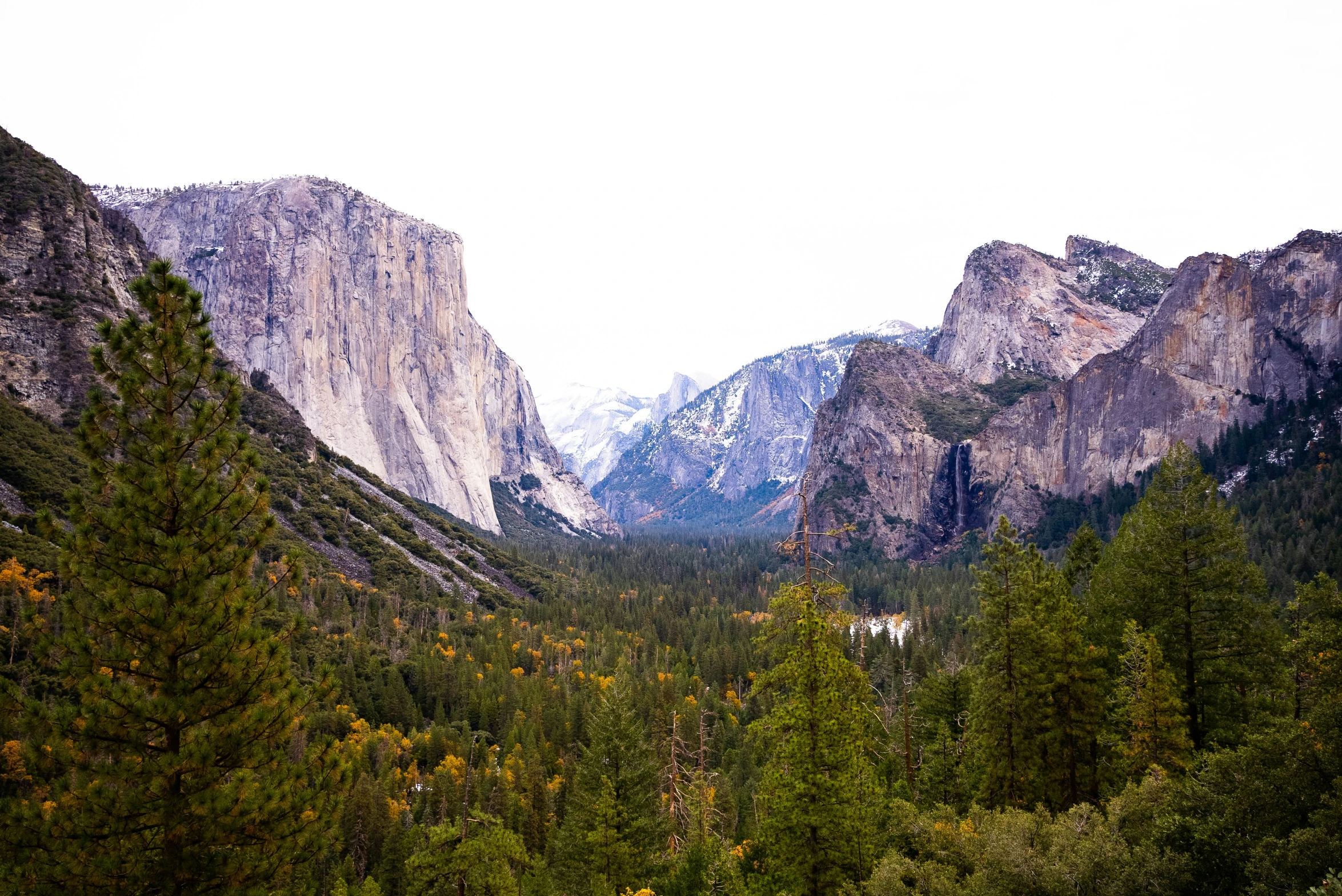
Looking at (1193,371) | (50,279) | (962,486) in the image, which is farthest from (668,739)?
(962,486)

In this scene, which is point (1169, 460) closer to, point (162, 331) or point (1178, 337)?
point (162, 331)

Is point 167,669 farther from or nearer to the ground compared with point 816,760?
farther from the ground

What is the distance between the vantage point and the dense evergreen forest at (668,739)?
9945 mm

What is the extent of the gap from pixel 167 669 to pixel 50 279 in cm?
11906

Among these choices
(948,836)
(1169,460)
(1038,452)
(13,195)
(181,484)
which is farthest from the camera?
(1038,452)

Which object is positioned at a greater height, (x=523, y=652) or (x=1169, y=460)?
(x=1169, y=460)

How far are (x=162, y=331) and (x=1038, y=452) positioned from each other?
19365cm

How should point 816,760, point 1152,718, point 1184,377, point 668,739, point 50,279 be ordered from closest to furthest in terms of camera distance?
point 816,760 < point 1152,718 < point 668,739 < point 50,279 < point 1184,377

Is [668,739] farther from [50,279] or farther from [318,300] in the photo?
[318,300]

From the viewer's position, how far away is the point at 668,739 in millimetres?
29812

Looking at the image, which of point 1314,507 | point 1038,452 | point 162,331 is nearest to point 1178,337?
point 1038,452

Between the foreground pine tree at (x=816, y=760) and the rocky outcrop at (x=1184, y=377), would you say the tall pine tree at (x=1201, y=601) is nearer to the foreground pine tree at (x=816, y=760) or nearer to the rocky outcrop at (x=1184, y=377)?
the foreground pine tree at (x=816, y=760)

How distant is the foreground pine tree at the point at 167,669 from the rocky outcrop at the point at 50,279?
3567 inches

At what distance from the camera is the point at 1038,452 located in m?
175
